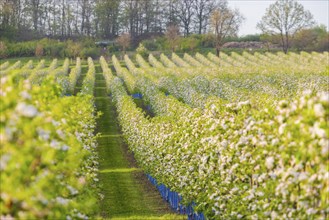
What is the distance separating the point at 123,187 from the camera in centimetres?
2902

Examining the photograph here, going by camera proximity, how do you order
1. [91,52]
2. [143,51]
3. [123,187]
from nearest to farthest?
[123,187], [91,52], [143,51]

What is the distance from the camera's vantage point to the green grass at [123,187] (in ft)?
80.1

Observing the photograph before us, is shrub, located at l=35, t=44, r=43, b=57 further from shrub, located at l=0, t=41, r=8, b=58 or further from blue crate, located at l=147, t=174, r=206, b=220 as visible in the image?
blue crate, located at l=147, t=174, r=206, b=220

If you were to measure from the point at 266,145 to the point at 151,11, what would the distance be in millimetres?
110290

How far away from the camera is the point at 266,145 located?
12820 millimetres

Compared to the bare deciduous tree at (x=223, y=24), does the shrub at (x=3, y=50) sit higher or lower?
lower

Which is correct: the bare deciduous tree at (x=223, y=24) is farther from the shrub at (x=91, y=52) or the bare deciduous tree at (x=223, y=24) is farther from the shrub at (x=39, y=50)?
the shrub at (x=39, y=50)

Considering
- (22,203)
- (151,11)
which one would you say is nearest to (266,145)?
(22,203)

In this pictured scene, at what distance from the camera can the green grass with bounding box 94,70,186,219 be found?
961 inches

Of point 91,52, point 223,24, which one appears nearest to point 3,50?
point 91,52

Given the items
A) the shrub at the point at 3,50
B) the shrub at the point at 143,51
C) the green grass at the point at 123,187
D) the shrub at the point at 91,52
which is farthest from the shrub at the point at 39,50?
the green grass at the point at 123,187

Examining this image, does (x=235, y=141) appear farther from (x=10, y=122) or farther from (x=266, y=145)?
(x=10, y=122)

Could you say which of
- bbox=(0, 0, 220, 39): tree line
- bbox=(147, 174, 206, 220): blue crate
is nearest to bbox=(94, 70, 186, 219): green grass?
bbox=(147, 174, 206, 220): blue crate

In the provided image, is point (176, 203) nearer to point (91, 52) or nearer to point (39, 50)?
point (39, 50)
